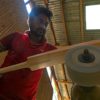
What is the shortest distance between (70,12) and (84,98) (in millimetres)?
6539

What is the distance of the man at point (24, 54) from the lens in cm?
206

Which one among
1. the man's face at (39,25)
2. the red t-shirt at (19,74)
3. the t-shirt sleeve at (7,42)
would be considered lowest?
the red t-shirt at (19,74)

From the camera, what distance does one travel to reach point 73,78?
2.34ft

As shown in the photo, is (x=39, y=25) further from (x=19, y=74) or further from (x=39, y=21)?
(x=19, y=74)

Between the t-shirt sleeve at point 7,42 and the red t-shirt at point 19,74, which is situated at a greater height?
the t-shirt sleeve at point 7,42

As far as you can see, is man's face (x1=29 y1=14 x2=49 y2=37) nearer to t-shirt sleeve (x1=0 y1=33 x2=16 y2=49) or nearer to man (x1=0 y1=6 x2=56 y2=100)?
man (x1=0 y1=6 x2=56 y2=100)

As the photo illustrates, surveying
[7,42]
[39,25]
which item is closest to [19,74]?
[7,42]

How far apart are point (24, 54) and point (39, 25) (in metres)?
0.32

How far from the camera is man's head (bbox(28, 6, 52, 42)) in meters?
2.18

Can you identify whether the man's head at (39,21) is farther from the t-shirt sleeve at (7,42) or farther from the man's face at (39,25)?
the t-shirt sleeve at (7,42)

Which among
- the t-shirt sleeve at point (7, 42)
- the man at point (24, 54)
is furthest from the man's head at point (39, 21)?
the t-shirt sleeve at point (7, 42)

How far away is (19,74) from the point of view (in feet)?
6.74

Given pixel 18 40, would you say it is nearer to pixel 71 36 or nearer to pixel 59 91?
pixel 71 36

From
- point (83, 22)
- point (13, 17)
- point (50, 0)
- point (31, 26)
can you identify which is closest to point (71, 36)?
point (83, 22)
